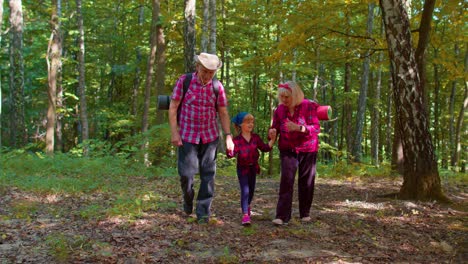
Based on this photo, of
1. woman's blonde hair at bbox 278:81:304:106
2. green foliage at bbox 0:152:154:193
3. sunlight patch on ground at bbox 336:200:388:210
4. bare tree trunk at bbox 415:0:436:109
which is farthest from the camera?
green foliage at bbox 0:152:154:193

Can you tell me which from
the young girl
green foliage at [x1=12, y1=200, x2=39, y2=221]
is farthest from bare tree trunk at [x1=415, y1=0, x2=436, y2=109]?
green foliage at [x1=12, y1=200, x2=39, y2=221]

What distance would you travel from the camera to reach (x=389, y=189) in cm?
811

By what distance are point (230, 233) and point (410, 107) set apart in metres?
3.51

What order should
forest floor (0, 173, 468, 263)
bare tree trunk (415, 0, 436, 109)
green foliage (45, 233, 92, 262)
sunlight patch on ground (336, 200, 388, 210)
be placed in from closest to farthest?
green foliage (45, 233, 92, 262) < forest floor (0, 173, 468, 263) < sunlight patch on ground (336, 200, 388, 210) < bare tree trunk (415, 0, 436, 109)

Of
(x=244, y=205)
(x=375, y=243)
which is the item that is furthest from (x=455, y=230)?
(x=244, y=205)

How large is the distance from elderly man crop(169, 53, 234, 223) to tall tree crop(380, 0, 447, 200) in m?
2.96

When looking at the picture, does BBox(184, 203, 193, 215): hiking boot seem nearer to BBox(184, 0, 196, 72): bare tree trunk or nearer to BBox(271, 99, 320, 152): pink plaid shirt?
BBox(271, 99, 320, 152): pink plaid shirt

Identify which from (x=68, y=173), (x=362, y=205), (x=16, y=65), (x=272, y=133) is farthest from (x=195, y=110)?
(x=16, y=65)

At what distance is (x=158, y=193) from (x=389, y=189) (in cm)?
452

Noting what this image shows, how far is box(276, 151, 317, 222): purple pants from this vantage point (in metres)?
5.05

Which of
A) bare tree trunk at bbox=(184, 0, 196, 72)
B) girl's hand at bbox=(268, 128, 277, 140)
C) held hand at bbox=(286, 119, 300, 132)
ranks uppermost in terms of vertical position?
bare tree trunk at bbox=(184, 0, 196, 72)

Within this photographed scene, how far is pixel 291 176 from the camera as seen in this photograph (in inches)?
199

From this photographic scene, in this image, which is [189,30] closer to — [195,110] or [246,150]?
[195,110]

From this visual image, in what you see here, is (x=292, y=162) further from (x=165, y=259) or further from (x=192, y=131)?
(x=165, y=259)
